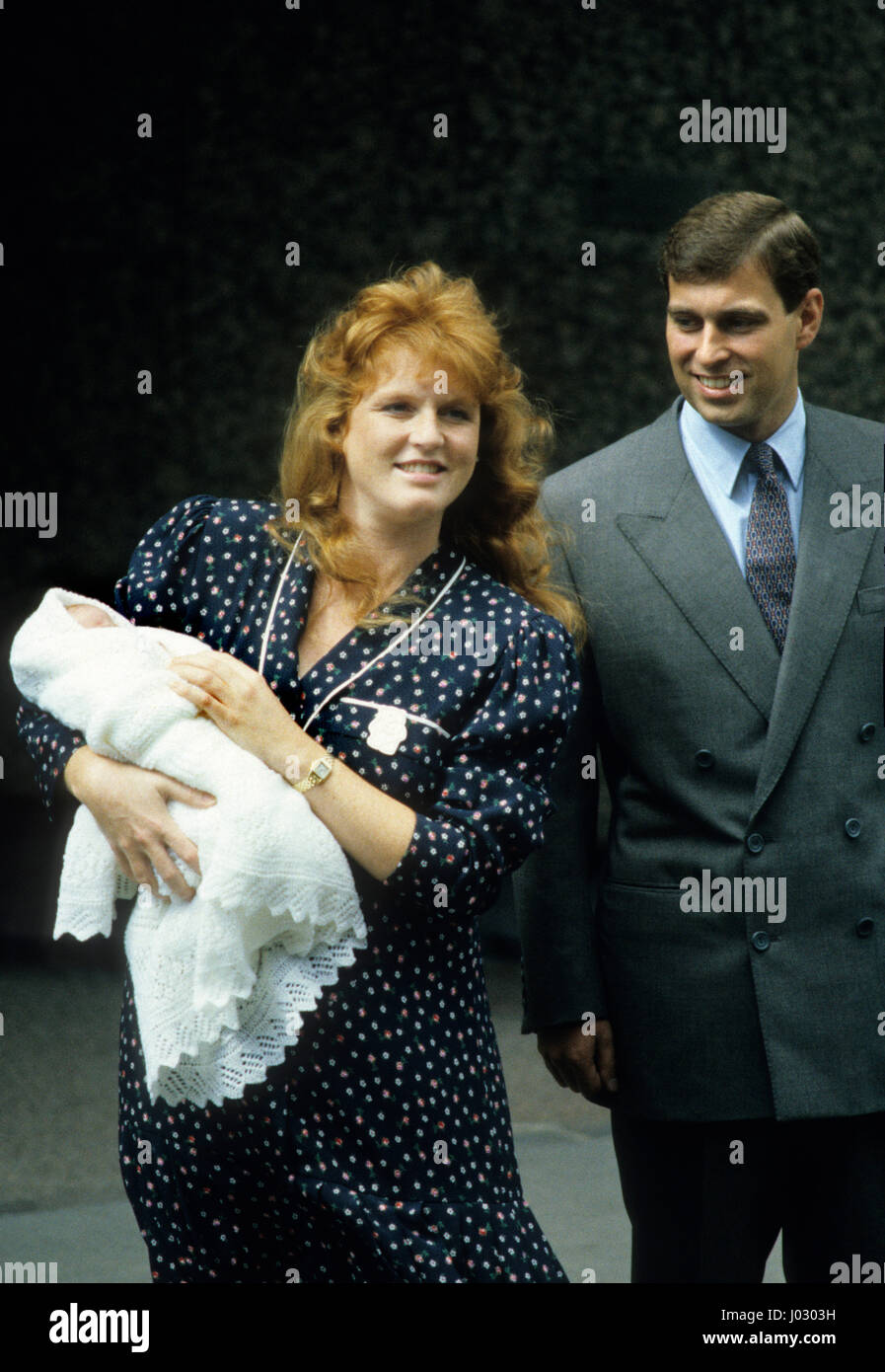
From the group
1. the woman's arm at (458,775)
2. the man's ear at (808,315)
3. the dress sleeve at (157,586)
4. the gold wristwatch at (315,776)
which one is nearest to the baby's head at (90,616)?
the dress sleeve at (157,586)

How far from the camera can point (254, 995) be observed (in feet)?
6.02

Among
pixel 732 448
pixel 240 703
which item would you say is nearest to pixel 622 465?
pixel 732 448

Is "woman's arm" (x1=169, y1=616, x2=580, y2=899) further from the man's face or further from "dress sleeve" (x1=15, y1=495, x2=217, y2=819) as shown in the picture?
the man's face

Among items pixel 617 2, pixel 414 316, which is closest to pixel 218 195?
pixel 617 2

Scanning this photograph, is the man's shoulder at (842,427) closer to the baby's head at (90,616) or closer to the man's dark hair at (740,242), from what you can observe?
the man's dark hair at (740,242)

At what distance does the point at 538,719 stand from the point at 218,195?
3407 millimetres

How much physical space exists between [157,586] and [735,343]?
2.69 ft

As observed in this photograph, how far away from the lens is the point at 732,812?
86.1 inches

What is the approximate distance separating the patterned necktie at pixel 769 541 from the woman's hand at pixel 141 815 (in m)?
0.85

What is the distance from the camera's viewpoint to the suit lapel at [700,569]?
7.20ft

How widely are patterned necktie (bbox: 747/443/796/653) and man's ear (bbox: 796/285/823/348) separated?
0.51 ft

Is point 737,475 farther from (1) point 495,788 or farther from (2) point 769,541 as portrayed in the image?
(1) point 495,788

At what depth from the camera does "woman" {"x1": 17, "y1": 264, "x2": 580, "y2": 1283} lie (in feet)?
6.01

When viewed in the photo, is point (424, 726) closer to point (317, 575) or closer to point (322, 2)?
point (317, 575)
